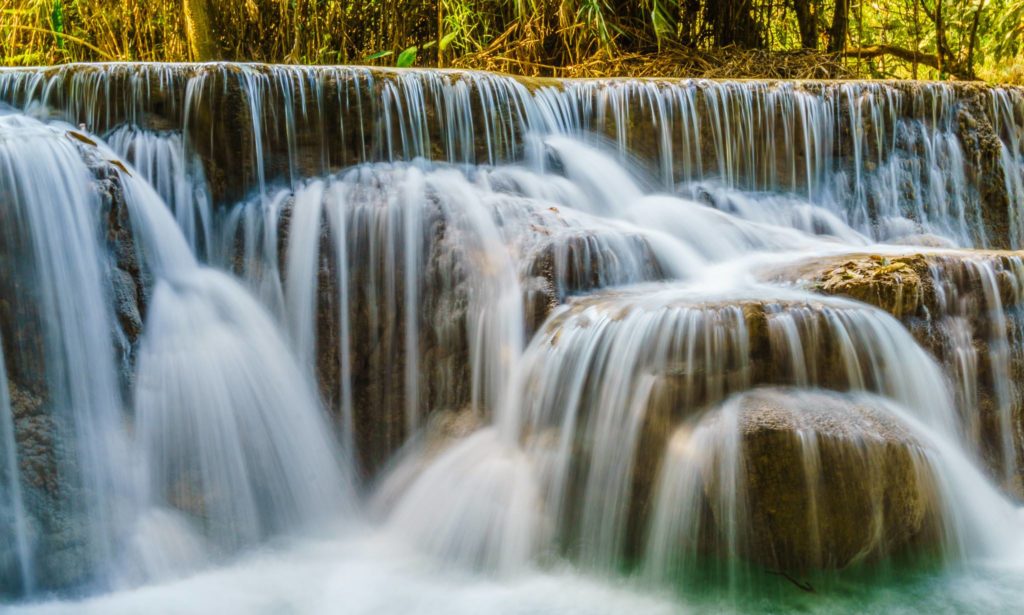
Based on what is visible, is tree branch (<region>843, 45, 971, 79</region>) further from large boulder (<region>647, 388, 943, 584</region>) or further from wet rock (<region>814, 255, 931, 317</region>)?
large boulder (<region>647, 388, 943, 584</region>)

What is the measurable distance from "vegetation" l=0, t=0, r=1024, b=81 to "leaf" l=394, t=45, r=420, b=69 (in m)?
0.01

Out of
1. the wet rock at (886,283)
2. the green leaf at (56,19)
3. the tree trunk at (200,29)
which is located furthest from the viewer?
the green leaf at (56,19)

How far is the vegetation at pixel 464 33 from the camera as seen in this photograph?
7824mm

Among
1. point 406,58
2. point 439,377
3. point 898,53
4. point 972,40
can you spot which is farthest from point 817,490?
point 898,53

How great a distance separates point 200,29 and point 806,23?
5.57 metres

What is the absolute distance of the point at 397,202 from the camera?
4664mm

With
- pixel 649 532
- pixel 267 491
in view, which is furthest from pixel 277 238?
pixel 649 532

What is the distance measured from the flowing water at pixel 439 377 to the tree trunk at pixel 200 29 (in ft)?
9.22

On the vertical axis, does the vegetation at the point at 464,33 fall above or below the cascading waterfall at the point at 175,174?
above

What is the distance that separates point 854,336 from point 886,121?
3261 mm

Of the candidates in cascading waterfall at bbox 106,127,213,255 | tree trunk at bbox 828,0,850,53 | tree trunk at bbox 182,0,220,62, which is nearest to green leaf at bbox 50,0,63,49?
tree trunk at bbox 182,0,220,62

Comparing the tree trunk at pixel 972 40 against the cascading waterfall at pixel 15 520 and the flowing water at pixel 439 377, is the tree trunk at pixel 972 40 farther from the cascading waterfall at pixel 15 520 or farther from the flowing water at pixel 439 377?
the cascading waterfall at pixel 15 520

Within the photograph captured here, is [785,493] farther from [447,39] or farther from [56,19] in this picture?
[56,19]

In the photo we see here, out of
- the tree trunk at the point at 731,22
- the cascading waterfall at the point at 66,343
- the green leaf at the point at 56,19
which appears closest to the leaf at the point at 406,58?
the tree trunk at the point at 731,22
